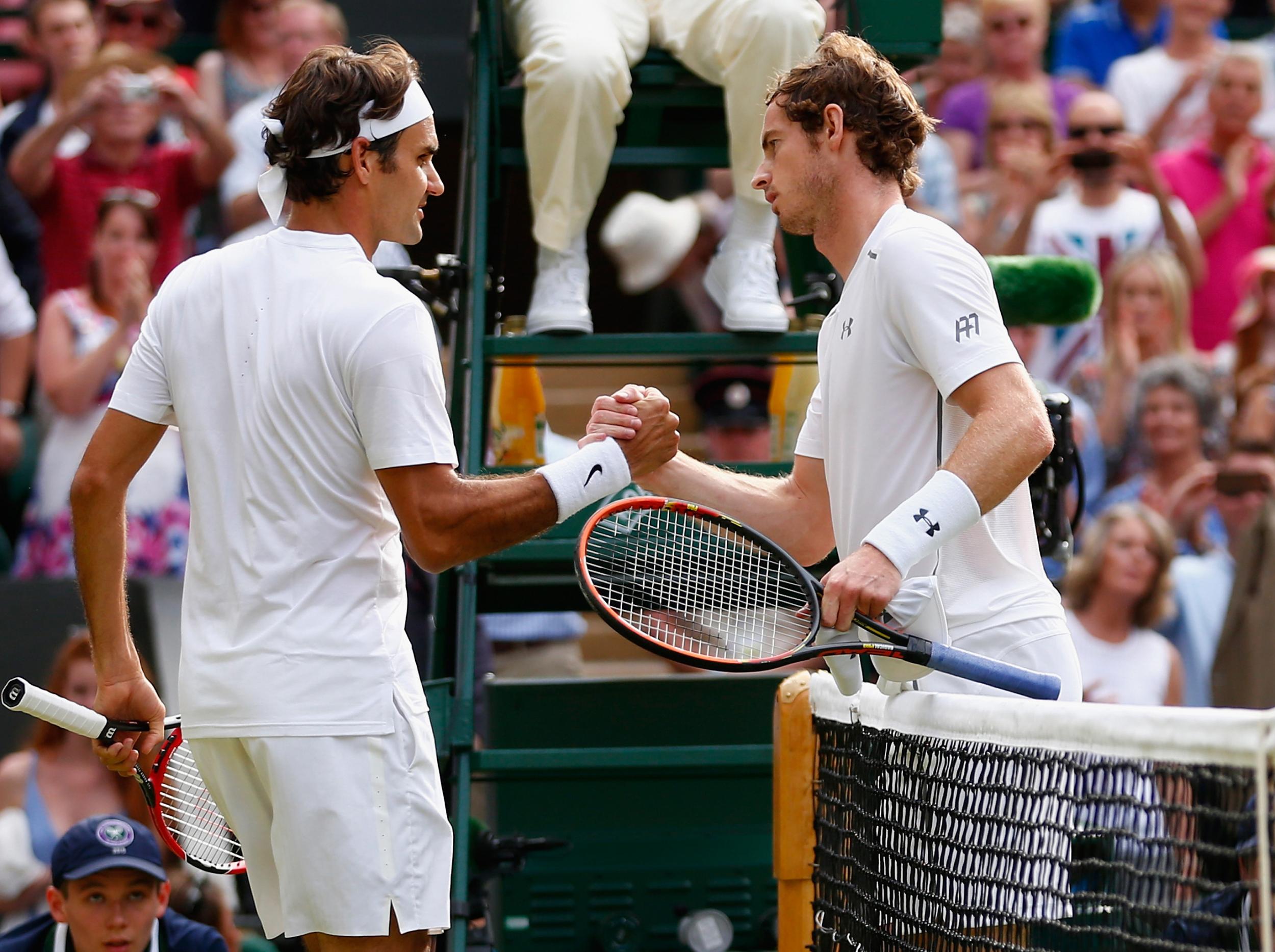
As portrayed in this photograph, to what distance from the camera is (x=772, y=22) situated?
4590mm

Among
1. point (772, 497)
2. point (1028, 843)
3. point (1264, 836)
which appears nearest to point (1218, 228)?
point (772, 497)

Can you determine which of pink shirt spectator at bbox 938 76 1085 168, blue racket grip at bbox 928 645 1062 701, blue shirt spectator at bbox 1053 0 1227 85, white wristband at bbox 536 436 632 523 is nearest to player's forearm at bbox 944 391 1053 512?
blue racket grip at bbox 928 645 1062 701

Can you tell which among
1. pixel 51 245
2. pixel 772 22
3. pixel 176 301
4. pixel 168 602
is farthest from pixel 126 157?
pixel 176 301

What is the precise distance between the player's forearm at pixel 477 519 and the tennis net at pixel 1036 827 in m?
0.70

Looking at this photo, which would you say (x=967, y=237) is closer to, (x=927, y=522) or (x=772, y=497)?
(x=772, y=497)

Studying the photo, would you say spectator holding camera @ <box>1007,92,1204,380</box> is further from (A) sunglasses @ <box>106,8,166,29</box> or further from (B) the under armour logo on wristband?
(B) the under armour logo on wristband

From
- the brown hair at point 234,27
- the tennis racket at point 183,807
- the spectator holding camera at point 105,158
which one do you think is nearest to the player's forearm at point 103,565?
the tennis racket at point 183,807

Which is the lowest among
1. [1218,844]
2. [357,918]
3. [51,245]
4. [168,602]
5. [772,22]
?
[168,602]

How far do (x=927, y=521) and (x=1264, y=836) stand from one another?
913 mm

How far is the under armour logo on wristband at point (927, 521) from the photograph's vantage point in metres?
2.86

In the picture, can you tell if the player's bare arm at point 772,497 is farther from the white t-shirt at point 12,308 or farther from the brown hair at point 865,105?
the white t-shirt at point 12,308

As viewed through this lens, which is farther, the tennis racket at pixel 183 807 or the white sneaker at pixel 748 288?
the white sneaker at pixel 748 288

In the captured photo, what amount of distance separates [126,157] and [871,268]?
16.4 ft

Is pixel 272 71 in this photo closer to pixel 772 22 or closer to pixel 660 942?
pixel 772 22
